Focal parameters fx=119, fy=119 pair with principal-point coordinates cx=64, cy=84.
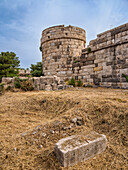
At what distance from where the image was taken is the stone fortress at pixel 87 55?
292 inches

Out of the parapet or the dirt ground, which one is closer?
the dirt ground

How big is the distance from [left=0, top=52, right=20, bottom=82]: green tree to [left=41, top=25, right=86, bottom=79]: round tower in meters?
6.82

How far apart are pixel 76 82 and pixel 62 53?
2941mm

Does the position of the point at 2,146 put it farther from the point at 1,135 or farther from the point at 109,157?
the point at 109,157

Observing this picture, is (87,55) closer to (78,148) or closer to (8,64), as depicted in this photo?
(78,148)

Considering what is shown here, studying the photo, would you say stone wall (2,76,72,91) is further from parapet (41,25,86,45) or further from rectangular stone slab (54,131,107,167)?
rectangular stone slab (54,131,107,167)

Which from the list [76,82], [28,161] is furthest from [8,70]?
[28,161]

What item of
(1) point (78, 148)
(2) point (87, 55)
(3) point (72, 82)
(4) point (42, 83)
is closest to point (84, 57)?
(2) point (87, 55)

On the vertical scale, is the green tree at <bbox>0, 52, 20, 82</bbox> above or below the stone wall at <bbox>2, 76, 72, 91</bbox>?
above

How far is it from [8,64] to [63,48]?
28.8ft

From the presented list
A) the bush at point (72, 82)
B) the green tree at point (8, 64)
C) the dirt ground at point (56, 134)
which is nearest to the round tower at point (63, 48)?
the bush at point (72, 82)

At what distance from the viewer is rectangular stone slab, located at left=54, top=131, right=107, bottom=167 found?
2125 mm

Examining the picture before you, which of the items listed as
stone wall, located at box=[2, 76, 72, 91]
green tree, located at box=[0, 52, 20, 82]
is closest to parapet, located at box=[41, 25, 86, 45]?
stone wall, located at box=[2, 76, 72, 91]

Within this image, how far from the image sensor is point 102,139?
2.53 m
